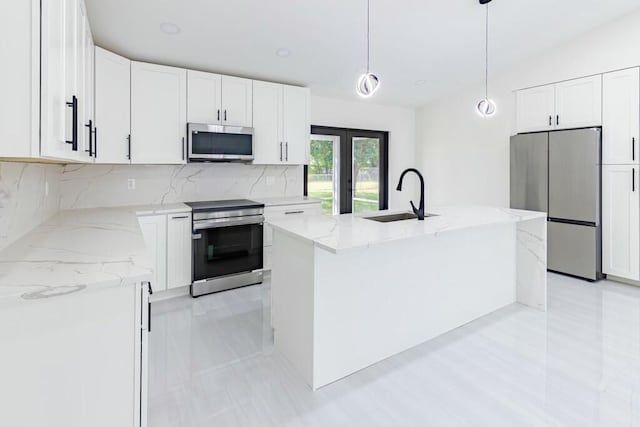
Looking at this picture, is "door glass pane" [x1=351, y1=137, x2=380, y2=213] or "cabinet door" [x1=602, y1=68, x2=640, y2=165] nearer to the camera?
"cabinet door" [x1=602, y1=68, x2=640, y2=165]

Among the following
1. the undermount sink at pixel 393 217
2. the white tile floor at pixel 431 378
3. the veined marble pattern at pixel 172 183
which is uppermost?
the veined marble pattern at pixel 172 183

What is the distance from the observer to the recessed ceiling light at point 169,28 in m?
3.08

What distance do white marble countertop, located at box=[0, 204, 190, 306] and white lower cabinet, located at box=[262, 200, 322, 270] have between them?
166 centimetres

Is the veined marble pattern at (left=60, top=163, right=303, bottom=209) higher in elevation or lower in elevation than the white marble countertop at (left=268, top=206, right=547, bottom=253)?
higher

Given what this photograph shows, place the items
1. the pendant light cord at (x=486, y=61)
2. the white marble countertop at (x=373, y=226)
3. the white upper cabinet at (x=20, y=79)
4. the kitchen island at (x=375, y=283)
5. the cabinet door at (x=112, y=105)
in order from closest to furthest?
1. the white upper cabinet at (x=20, y=79)
2. the white marble countertop at (x=373, y=226)
3. the kitchen island at (x=375, y=283)
4. the cabinet door at (x=112, y=105)
5. the pendant light cord at (x=486, y=61)

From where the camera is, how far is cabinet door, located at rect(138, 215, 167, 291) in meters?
3.33

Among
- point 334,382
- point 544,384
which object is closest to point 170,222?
point 334,382

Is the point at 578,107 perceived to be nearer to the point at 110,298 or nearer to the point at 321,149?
the point at 321,149

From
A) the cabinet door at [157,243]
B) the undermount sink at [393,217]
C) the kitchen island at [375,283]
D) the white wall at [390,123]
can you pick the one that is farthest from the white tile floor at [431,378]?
the white wall at [390,123]

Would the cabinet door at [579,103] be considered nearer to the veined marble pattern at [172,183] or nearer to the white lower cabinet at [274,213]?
the white lower cabinet at [274,213]

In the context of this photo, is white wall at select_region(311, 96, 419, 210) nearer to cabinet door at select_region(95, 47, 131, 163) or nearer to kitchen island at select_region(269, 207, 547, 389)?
cabinet door at select_region(95, 47, 131, 163)

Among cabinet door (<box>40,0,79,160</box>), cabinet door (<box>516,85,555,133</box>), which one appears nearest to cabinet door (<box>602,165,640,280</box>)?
cabinet door (<box>516,85,555,133</box>)

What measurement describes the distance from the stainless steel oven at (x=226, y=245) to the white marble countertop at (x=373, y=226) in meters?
1.25

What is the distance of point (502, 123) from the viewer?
5.02m
